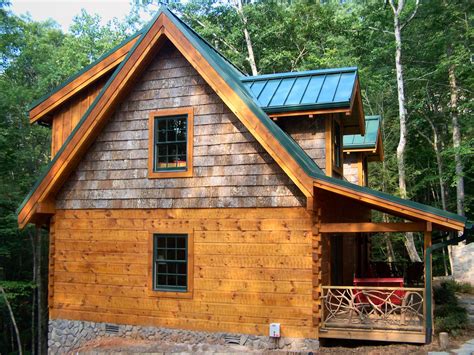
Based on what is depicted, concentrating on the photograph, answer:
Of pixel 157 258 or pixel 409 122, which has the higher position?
pixel 409 122

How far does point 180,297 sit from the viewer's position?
10375 mm

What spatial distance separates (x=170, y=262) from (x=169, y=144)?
8.94 ft

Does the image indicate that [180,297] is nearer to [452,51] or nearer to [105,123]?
[105,123]

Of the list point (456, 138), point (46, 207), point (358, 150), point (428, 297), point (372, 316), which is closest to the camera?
point (428, 297)

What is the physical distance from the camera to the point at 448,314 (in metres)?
10.8

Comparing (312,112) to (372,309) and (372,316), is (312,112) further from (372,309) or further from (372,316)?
(372,316)

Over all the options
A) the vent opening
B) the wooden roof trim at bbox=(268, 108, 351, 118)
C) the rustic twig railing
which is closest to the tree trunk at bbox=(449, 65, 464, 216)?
the rustic twig railing

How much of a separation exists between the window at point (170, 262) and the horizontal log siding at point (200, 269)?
8.8 inches

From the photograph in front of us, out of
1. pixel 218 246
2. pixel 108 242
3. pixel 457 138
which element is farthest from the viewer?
pixel 457 138

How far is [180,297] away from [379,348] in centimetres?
429

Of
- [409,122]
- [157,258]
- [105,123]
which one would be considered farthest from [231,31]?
[157,258]

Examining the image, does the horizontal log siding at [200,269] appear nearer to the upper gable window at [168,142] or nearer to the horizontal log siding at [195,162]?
the horizontal log siding at [195,162]

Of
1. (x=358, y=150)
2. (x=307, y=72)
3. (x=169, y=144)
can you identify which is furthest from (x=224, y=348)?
(x=358, y=150)

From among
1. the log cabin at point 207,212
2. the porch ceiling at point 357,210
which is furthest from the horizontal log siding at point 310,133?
the porch ceiling at point 357,210
